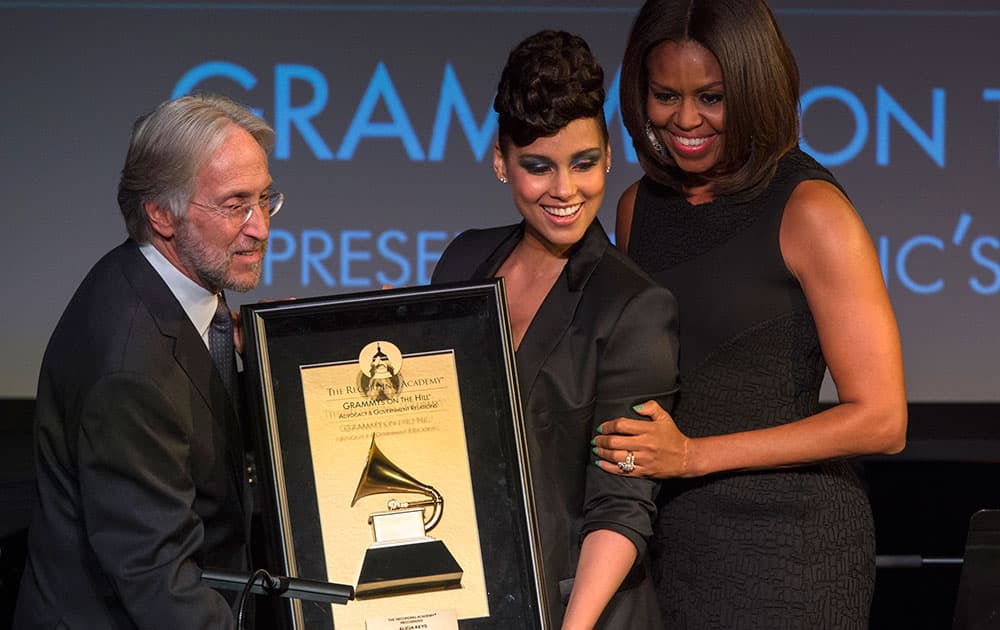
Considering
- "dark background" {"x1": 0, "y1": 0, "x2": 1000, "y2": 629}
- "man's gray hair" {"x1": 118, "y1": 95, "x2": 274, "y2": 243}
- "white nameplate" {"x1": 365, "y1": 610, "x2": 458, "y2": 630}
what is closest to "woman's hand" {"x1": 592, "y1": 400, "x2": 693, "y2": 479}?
"white nameplate" {"x1": 365, "y1": 610, "x2": 458, "y2": 630}

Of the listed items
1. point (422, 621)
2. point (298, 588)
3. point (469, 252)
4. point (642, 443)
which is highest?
point (469, 252)

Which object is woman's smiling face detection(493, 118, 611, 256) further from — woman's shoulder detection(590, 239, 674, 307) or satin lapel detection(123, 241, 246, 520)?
satin lapel detection(123, 241, 246, 520)

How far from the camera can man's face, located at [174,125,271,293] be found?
199cm

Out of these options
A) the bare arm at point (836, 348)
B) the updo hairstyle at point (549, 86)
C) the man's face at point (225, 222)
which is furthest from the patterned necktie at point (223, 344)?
the bare arm at point (836, 348)

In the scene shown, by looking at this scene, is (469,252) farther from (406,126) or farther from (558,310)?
(406,126)

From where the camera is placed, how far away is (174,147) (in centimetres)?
197

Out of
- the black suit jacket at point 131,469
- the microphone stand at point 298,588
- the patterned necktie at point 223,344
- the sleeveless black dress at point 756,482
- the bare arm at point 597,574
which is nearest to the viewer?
the microphone stand at point 298,588

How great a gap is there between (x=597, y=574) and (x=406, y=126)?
319 cm

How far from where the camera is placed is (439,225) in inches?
192

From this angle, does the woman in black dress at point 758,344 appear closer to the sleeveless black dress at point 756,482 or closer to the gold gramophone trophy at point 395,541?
the sleeveless black dress at point 756,482

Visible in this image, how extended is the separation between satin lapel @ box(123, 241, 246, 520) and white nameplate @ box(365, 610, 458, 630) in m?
0.37

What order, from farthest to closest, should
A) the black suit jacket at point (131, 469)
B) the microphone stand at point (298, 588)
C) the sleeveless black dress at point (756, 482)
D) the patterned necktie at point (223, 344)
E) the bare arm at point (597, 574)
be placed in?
1. the sleeveless black dress at point (756, 482)
2. the patterned necktie at point (223, 344)
3. the bare arm at point (597, 574)
4. the black suit jacket at point (131, 469)
5. the microphone stand at point (298, 588)

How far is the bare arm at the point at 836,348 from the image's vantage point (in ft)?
7.10

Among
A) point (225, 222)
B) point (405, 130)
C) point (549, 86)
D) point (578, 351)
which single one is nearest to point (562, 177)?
point (549, 86)
